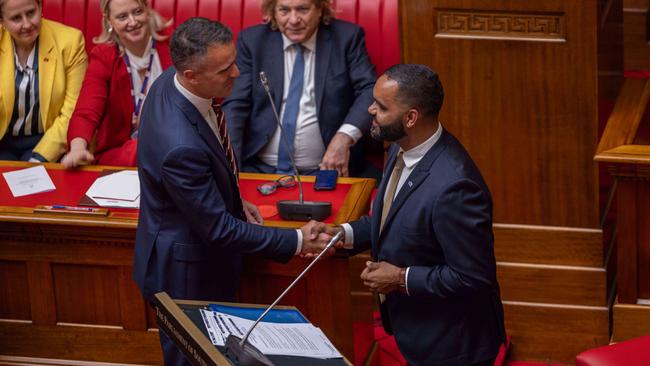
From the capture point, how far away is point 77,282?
11.9 feet

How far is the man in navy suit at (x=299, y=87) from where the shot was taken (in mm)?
4227

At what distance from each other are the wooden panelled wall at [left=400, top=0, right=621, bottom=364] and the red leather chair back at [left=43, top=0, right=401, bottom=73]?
0.72m

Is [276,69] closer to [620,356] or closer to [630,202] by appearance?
[630,202]

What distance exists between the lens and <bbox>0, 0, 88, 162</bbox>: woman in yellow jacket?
439 cm

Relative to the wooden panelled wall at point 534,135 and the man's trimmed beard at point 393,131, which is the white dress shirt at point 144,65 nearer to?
the wooden panelled wall at point 534,135

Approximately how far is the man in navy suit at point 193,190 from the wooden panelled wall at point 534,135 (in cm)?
90

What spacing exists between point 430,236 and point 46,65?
84.8 inches

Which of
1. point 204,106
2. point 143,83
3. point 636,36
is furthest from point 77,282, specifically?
point 636,36

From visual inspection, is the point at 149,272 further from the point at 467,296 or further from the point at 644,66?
the point at 644,66

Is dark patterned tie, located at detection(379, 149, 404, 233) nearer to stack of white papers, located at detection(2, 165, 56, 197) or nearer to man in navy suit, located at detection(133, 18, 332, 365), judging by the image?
man in navy suit, located at detection(133, 18, 332, 365)

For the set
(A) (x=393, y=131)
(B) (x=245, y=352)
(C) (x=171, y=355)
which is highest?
(A) (x=393, y=131)

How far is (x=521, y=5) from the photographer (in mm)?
3654

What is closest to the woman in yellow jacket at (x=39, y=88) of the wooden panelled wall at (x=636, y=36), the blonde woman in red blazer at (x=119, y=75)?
the blonde woman in red blazer at (x=119, y=75)

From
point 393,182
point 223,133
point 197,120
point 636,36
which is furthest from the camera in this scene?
point 636,36
